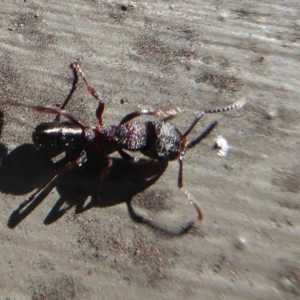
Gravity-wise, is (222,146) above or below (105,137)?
above

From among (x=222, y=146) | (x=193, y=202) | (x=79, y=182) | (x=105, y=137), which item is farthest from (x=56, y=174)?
(x=222, y=146)

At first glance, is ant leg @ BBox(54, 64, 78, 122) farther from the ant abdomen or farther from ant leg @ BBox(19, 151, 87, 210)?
ant leg @ BBox(19, 151, 87, 210)

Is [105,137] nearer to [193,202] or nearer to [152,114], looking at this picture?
[152,114]

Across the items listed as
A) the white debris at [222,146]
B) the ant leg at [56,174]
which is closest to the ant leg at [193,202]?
the white debris at [222,146]

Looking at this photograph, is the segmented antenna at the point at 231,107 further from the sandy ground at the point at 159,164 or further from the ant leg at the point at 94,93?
the ant leg at the point at 94,93

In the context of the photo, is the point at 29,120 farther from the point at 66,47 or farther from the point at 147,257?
the point at 147,257

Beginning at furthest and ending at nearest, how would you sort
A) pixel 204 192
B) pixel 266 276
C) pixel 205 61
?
pixel 205 61, pixel 204 192, pixel 266 276

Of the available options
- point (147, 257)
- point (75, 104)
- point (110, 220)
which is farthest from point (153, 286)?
point (75, 104)
